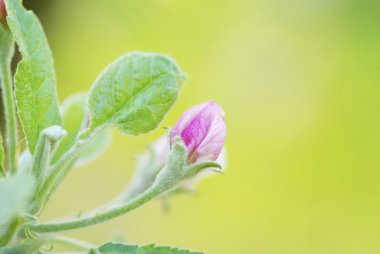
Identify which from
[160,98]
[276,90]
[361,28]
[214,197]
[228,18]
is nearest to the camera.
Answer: [160,98]

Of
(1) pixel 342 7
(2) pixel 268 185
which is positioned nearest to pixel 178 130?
(2) pixel 268 185

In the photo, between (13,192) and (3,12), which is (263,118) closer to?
(3,12)

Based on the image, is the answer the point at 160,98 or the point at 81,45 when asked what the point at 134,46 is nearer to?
the point at 81,45

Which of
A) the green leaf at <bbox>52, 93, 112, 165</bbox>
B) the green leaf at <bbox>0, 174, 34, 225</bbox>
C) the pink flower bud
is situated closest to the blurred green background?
the green leaf at <bbox>52, 93, 112, 165</bbox>

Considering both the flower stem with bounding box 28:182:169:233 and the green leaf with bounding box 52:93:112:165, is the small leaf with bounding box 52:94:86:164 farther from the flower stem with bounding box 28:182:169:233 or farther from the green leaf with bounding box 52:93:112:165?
the flower stem with bounding box 28:182:169:233

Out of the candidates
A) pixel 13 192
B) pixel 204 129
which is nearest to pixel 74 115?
pixel 204 129

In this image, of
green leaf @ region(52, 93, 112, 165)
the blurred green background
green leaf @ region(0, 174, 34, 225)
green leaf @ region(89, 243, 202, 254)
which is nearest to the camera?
green leaf @ region(0, 174, 34, 225)
